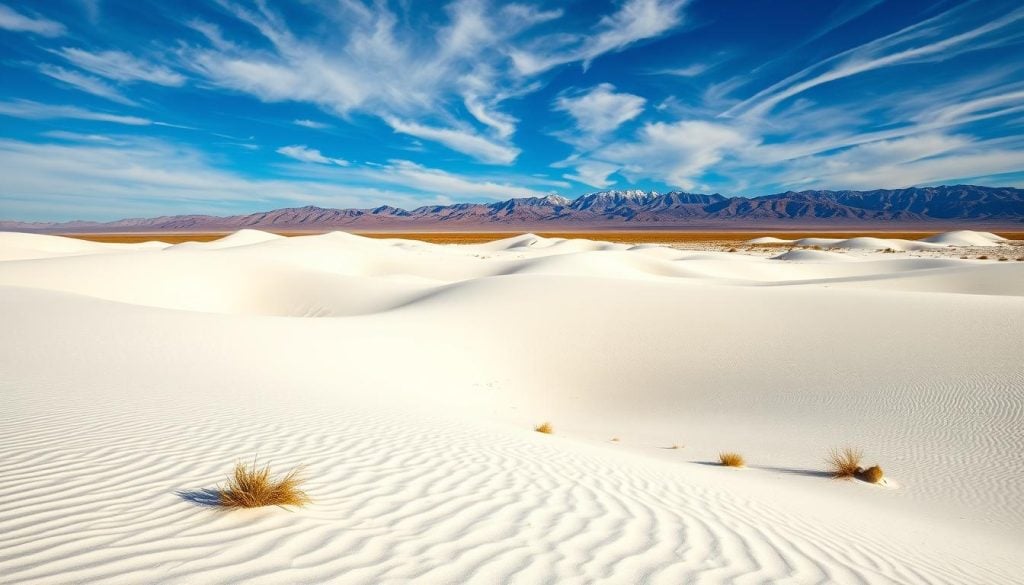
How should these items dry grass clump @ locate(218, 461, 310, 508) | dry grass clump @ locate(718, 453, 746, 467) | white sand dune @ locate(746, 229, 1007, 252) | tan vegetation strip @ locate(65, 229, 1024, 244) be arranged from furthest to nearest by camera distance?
1. tan vegetation strip @ locate(65, 229, 1024, 244)
2. white sand dune @ locate(746, 229, 1007, 252)
3. dry grass clump @ locate(718, 453, 746, 467)
4. dry grass clump @ locate(218, 461, 310, 508)

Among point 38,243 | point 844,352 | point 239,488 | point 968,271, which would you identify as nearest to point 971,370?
point 844,352

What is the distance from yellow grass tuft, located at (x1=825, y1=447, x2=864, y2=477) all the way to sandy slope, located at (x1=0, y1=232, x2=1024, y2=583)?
32 centimetres

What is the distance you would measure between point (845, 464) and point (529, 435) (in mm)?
4208

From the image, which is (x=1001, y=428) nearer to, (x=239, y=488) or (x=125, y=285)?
(x=239, y=488)

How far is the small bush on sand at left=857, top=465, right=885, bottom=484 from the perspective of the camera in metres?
6.19

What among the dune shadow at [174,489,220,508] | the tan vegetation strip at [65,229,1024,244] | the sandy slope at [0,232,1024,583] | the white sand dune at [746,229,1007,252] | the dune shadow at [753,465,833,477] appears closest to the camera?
the sandy slope at [0,232,1024,583]

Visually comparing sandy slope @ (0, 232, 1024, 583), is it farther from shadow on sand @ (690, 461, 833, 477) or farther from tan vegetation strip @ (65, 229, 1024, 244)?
tan vegetation strip @ (65, 229, 1024, 244)

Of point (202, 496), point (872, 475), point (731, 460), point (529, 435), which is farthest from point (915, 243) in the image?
point (202, 496)

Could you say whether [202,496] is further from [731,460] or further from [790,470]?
[790,470]

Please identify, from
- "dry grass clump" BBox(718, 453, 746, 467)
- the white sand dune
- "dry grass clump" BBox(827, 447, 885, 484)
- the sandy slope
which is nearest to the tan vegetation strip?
the white sand dune

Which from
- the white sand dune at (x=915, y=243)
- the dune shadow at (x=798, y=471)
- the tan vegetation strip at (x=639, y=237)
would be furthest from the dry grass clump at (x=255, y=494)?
the tan vegetation strip at (x=639, y=237)

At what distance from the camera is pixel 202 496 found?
3.40 m

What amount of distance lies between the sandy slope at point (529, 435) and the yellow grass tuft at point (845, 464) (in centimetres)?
32

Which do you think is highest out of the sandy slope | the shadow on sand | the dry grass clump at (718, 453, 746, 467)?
the sandy slope
